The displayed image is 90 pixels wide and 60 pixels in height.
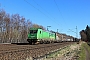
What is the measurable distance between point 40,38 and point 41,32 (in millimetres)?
1924

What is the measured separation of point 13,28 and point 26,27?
458 inches

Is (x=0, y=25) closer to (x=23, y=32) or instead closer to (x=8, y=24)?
(x=8, y=24)

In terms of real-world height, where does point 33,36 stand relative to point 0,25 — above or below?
below

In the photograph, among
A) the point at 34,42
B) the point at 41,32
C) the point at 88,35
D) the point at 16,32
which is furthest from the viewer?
the point at 88,35

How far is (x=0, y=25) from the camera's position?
252 feet

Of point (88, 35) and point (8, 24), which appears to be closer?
point (8, 24)

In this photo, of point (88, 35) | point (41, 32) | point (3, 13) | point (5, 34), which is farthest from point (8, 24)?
point (88, 35)

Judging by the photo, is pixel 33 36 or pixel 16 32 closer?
pixel 33 36

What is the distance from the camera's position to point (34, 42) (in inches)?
1811

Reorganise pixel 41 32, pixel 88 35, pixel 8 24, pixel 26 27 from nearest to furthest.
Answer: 1. pixel 41 32
2. pixel 8 24
3. pixel 26 27
4. pixel 88 35

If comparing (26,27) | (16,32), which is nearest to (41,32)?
(16,32)

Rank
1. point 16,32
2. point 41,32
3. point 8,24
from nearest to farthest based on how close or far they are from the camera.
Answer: point 41,32 < point 8,24 < point 16,32

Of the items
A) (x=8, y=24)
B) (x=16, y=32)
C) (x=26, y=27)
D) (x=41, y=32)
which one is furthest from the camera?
(x=26, y=27)

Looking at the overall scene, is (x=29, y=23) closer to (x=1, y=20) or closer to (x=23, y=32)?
(x=23, y=32)
